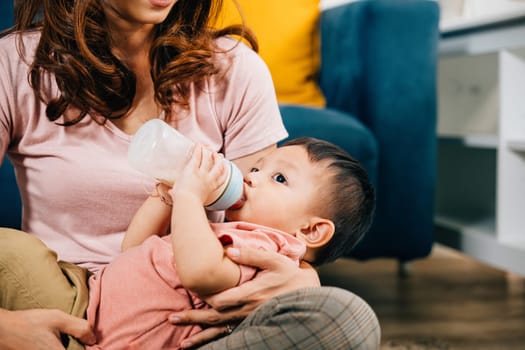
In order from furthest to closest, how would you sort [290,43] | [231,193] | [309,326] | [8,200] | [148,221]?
[290,43] → [8,200] → [148,221] → [231,193] → [309,326]

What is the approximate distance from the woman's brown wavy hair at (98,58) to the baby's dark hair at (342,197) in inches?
9.3

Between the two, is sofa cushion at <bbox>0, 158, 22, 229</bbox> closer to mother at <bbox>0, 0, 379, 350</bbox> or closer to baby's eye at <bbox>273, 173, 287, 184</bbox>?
mother at <bbox>0, 0, 379, 350</bbox>

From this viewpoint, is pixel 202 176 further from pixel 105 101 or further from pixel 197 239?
pixel 105 101

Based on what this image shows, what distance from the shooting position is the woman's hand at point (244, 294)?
874 mm

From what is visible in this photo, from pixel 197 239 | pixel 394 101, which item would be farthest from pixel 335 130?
pixel 197 239

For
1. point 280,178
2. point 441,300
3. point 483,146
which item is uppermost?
point 280,178

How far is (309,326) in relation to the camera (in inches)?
31.8

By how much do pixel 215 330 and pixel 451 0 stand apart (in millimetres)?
1886

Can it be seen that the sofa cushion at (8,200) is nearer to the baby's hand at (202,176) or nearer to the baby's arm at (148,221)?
the baby's arm at (148,221)

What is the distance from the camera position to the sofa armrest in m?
1.79

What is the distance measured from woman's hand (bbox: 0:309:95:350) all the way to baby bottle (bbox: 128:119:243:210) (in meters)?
0.23

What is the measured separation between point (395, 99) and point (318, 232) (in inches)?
36.3

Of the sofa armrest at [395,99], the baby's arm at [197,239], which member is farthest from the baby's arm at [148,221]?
the sofa armrest at [395,99]

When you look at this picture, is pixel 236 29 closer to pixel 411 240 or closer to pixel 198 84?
pixel 198 84
